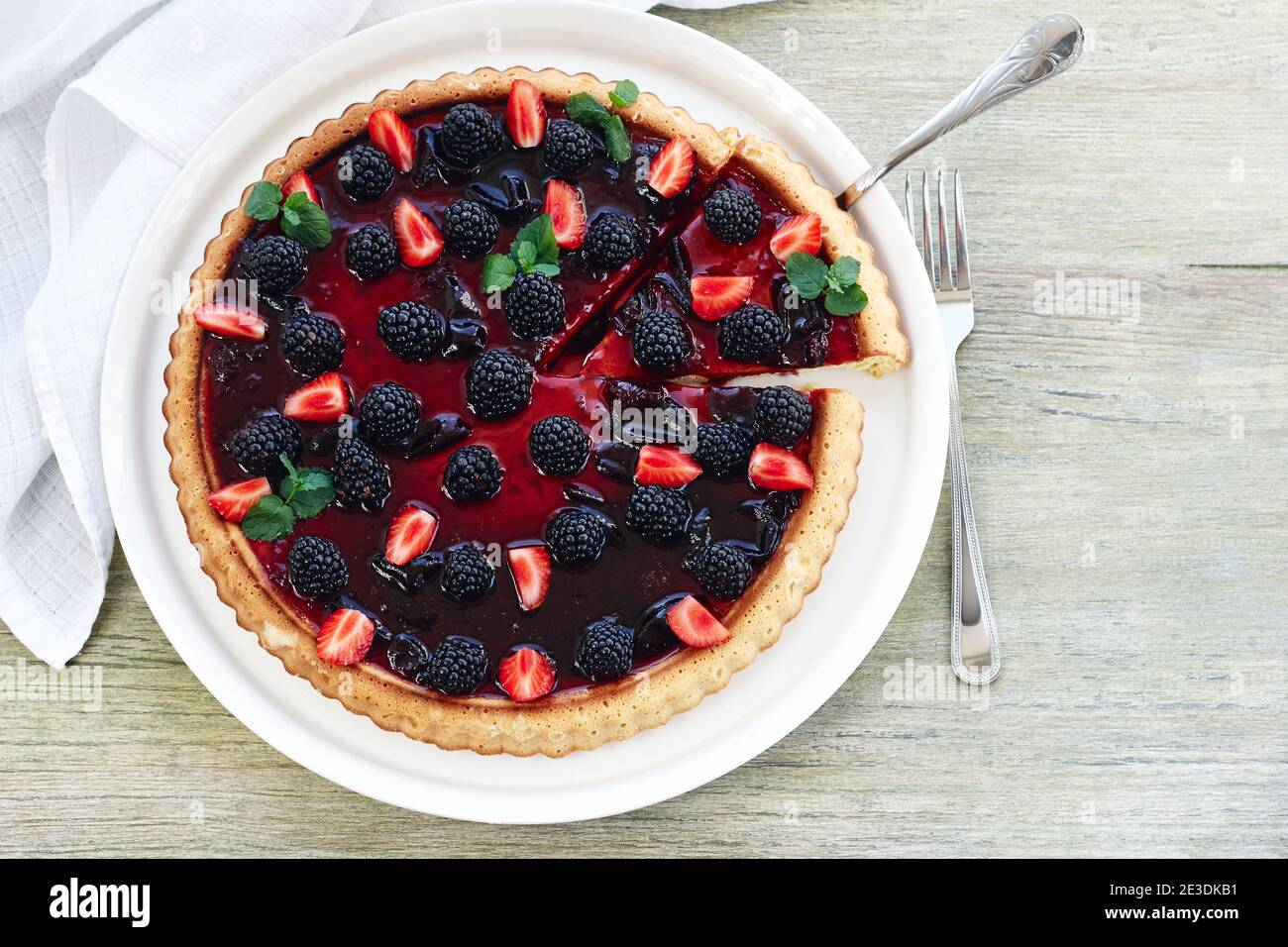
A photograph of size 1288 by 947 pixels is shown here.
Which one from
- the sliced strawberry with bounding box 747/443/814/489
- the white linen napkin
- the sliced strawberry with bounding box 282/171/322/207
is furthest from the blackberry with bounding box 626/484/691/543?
the white linen napkin

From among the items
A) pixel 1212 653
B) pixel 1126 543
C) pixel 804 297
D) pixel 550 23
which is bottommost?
pixel 1212 653

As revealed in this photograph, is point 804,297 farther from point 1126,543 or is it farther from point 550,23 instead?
point 1126,543

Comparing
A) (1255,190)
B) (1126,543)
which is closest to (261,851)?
(1126,543)

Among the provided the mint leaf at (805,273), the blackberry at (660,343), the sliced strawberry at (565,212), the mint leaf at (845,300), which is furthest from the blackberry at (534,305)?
the mint leaf at (845,300)

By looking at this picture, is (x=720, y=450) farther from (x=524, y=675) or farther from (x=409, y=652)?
(x=409, y=652)

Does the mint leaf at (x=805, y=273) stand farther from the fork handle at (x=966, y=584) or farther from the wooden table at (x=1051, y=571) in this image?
the wooden table at (x=1051, y=571)

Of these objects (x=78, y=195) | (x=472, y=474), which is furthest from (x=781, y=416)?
(x=78, y=195)

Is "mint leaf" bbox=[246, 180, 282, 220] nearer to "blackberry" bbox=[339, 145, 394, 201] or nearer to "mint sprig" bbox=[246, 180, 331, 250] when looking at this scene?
"mint sprig" bbox=[246, 180, 331, 250]
